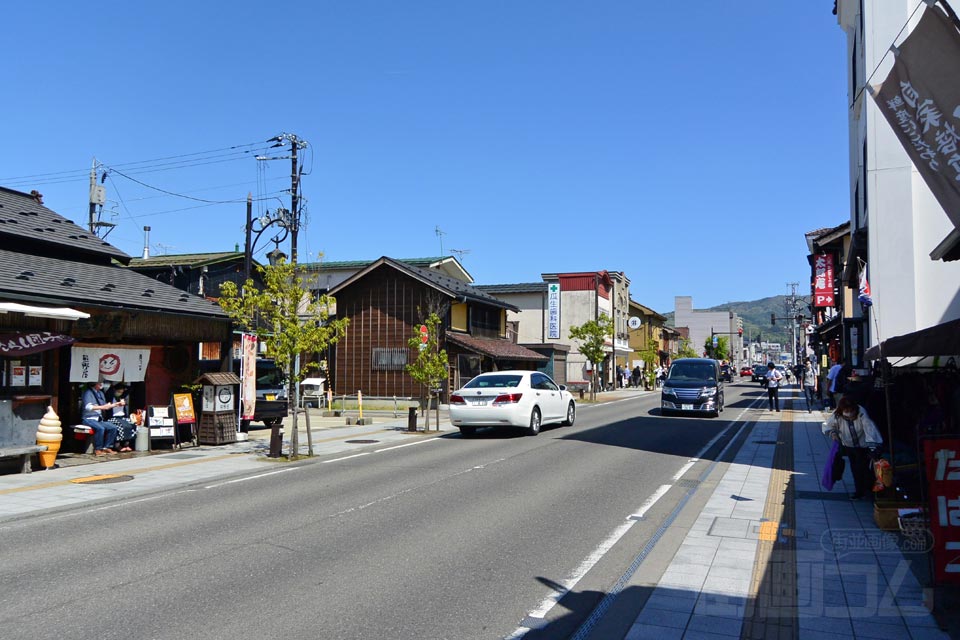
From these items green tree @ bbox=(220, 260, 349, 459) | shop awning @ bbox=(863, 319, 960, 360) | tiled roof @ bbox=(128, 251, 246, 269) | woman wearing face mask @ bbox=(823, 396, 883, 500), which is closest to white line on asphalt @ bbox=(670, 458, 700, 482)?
woman wearing face mask @ bbox=(823, 396, 883, 500)

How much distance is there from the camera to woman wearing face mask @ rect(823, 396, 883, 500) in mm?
8828


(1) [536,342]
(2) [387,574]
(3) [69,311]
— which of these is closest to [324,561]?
(2) [387,574]

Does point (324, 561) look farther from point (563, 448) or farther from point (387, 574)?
point (563, 448)

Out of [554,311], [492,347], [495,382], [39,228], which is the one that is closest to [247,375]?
[39,228]

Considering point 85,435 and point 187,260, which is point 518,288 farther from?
point 85,435

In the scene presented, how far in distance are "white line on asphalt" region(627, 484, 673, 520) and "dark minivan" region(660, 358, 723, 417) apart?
1330 centimetres

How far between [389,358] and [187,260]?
1534 centimetres

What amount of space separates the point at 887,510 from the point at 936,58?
4.52 m

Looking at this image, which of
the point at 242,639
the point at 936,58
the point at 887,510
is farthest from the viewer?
the point at 887,510

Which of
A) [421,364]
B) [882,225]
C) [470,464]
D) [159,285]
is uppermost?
[882,225]

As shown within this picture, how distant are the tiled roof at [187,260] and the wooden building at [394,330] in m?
9.45

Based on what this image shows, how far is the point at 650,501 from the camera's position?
9688 millimetres

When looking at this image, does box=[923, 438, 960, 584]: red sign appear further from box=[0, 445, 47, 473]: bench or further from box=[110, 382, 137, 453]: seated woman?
box=[110, 382, 137, 453]: seated woman

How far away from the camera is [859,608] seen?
5320mm
